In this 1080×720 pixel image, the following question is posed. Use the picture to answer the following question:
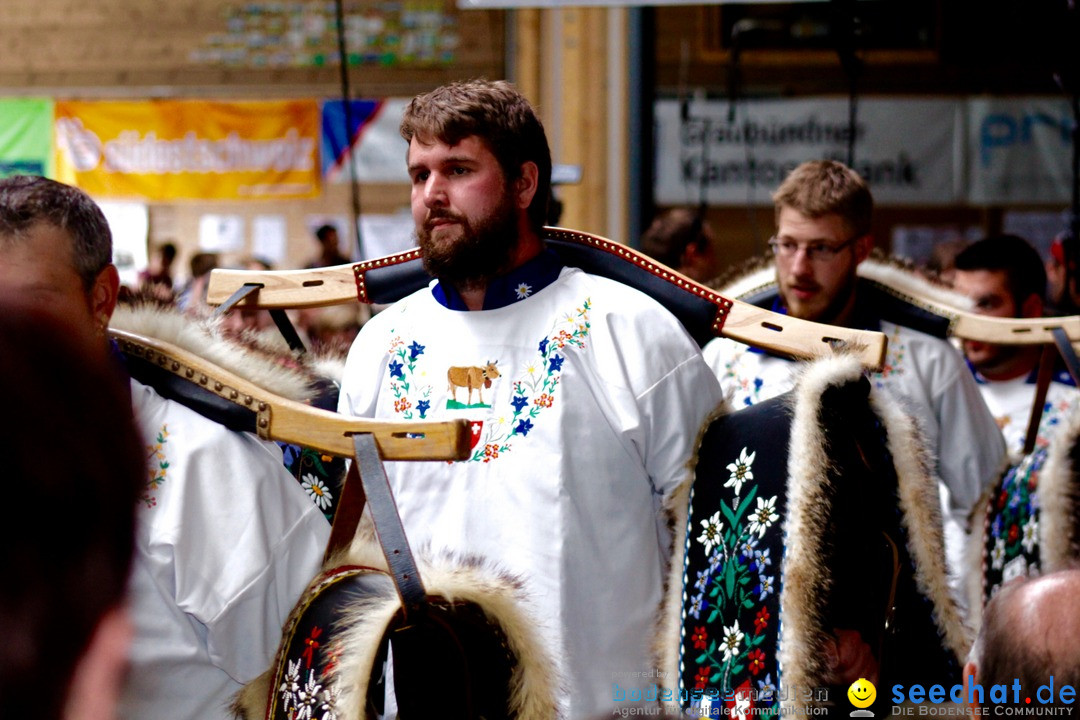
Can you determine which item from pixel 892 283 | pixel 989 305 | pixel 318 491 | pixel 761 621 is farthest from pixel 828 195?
pixel 318 491

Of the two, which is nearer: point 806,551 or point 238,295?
point 806,551

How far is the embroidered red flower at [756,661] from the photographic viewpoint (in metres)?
1.77

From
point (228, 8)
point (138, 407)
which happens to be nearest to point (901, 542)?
point (138, 407)

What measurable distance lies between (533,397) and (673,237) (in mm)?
2031

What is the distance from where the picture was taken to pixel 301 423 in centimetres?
151

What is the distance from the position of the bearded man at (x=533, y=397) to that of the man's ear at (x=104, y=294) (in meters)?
0.54

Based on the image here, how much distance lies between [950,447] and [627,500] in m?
1.13

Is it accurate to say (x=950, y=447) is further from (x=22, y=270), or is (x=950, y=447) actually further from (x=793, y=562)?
(x=22, y=270)

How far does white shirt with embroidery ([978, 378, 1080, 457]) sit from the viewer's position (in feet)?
10.3

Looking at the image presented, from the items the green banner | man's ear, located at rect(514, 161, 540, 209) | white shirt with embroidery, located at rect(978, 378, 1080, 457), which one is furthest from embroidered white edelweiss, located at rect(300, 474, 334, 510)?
the green banner

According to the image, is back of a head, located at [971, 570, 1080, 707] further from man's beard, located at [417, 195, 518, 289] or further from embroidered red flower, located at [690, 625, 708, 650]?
man's beard, located at [417, 195, 518, 289]

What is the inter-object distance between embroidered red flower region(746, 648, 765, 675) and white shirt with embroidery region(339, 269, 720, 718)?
211 millimetres

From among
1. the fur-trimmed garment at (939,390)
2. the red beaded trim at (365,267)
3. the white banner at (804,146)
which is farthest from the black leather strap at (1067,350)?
the white banner at (804,146)

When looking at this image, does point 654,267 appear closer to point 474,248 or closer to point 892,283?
point 474,248
